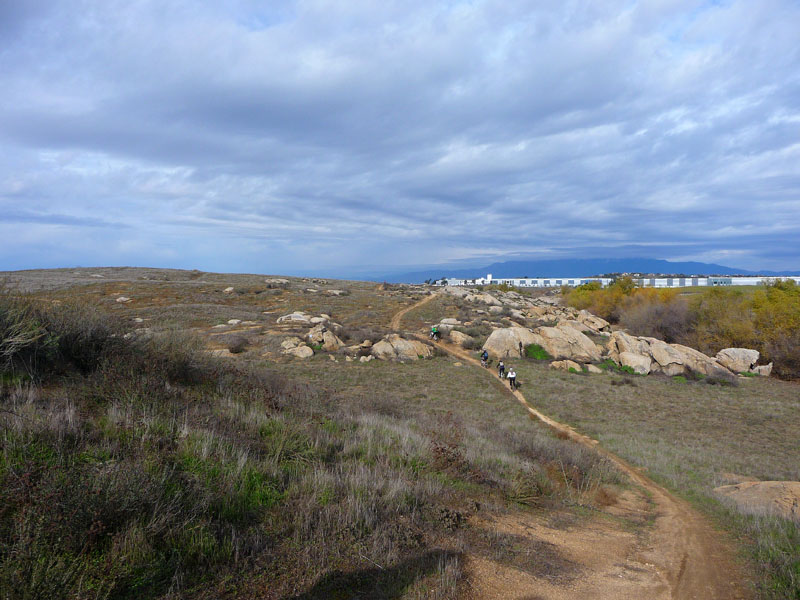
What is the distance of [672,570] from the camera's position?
534 centimetres

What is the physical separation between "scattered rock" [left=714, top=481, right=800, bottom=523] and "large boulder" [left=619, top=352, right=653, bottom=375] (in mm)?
20617

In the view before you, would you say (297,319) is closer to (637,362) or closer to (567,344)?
(567,344)

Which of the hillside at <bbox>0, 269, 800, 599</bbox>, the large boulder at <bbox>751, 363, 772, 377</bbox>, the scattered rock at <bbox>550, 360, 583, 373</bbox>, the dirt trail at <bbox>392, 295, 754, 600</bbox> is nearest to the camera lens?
the hillside at <bbox>0, 269, 800, 599</bbox>

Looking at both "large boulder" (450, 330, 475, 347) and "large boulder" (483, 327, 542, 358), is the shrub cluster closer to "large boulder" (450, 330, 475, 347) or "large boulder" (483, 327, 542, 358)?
"large boulder" (483, 327, 542, 358)

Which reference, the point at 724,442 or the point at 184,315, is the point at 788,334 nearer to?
the point at 724,442

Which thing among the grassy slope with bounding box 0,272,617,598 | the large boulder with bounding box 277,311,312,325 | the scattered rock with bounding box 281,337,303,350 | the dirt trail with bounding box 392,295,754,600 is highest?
the grassy slope with bounding box 0,272,617,598

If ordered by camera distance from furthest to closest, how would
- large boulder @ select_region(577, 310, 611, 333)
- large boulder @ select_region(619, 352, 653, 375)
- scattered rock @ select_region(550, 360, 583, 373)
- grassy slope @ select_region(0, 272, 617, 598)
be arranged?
large boulder @ select_region(577, 310, 611, 333) → large boulder @ select_region(619, 352, 653, 375) → scattered rock @ select_region(550, 360, 583, 373) → grassy slope @ select_region(0, 272, 617, 598)

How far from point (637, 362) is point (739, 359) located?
1086cm

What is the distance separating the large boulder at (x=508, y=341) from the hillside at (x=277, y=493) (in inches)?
676

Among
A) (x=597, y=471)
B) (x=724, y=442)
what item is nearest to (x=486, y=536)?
(x=597, y=471)

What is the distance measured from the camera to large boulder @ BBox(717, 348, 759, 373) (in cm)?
3200

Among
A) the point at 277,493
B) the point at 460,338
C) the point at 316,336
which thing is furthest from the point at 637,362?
the point at 277,493

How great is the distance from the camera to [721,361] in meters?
32.6

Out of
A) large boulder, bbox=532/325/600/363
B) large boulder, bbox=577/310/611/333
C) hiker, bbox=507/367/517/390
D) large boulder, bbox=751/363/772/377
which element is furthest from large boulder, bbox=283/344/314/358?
large boulder, bbox=577/310/611/333
